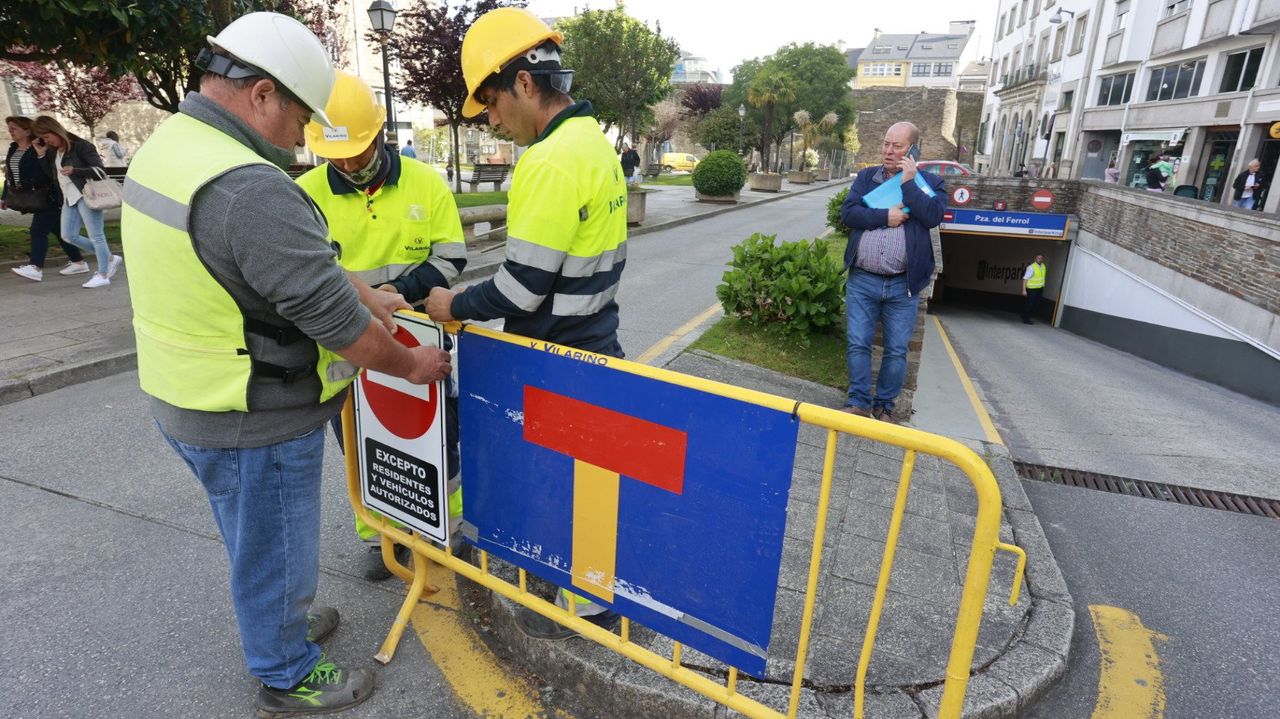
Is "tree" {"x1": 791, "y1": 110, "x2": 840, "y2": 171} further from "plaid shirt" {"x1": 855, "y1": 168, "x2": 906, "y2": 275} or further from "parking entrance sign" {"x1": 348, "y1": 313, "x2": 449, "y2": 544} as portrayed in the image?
"parking entrance sign" {"x1": 348, "y1": 313, "x2": 449, "y2": 544}

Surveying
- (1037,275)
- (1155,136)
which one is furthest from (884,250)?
(1155,136)

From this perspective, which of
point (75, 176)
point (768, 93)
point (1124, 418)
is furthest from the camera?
point (768, 93)

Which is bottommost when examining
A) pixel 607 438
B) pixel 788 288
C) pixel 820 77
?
pixel 788 288

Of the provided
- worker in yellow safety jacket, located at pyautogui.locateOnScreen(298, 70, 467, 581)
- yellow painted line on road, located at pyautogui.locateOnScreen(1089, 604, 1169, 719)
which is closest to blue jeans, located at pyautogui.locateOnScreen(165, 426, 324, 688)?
worker in yellow safety jacket, located at pyautogui.locateOnScreen(298, 70, 467, 581)

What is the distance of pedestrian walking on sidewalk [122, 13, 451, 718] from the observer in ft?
5.64

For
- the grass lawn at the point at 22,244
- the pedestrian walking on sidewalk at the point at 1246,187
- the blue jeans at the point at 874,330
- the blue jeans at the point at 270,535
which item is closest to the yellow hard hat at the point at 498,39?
the blue jeans at the point at 270,535

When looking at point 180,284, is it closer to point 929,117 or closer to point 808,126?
point 808,126

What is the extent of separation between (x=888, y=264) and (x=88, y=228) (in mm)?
8554

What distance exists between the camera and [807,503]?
3.66 metres

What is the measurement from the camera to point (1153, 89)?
27.5 metres

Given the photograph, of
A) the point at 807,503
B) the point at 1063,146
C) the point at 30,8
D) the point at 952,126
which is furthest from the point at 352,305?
the point at 952,126

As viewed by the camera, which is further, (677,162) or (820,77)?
(820,77)

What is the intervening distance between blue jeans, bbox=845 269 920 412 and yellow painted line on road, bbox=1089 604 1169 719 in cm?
213

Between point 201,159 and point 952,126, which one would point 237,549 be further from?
point 952,126
